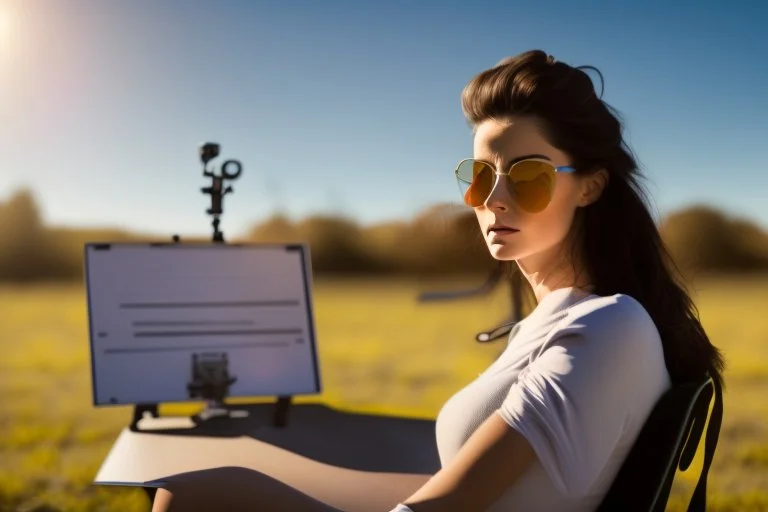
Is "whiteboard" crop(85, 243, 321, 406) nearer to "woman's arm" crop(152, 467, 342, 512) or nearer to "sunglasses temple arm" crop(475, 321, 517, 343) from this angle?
"sunglasses temple arm" crop(475, 321, 517, 343)

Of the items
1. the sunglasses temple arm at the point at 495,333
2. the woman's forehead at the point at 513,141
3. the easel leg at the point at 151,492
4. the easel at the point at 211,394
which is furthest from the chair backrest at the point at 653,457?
the easel at the point at 211,394

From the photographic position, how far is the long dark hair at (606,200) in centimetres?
125

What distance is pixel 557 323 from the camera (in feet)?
3.84

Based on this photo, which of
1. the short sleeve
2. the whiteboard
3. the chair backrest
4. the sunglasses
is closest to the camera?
the short sleeve

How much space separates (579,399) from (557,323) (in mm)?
156

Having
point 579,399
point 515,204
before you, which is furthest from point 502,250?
→ point 579,399

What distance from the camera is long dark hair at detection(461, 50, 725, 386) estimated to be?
1.25 metres

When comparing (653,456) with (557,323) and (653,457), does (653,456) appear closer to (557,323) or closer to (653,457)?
(653,457)

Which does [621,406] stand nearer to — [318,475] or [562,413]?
[562,413]

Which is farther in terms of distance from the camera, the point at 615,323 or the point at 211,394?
the point at 211,394

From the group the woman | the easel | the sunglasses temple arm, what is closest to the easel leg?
the woman

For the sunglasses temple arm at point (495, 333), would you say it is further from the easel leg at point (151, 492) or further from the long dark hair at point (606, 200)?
the easel leg at point (151, 492)

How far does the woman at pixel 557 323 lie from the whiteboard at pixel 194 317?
1.60 metres

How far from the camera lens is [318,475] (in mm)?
2107
